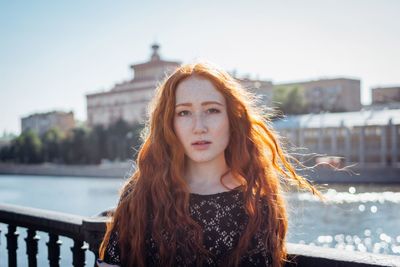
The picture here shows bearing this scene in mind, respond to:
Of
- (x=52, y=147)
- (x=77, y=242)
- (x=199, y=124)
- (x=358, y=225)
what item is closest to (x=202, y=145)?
(x=199, y=124)

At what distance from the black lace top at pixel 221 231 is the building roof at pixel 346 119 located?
1430 inches

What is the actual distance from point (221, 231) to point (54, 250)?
131 centimetres

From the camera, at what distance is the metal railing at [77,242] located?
1.71 m

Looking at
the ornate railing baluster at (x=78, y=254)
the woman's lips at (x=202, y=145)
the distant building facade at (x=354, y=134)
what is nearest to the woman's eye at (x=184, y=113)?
the woman's lips at (x=202, y=145)

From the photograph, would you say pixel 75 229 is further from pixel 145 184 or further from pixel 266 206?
pixel 266 206

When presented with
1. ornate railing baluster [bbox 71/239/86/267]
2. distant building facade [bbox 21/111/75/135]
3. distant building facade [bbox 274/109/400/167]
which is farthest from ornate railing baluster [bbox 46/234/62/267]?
distant building facade [bbox 21/111/75/135]

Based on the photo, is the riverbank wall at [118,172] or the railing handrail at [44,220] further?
the riverbank wall at [118,172]

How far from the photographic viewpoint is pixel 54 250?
2.75 meters

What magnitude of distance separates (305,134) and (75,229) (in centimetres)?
3927

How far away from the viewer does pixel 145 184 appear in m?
1.92

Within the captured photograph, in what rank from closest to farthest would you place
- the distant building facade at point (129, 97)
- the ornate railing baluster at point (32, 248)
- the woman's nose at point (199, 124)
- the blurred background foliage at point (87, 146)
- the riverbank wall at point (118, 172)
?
the woman's nose at point (199, 124)
the ornate railing baluster at point (32, 248)
the riverbank wall at point (118, 172)
the blurred background foliage at point (87, 146)
the distant building facade at point (129, 97)

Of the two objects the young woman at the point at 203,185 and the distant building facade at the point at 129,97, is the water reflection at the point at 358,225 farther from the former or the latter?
the distant building facade at the point at 129,97

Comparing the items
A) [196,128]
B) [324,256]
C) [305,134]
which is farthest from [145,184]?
[305,134]

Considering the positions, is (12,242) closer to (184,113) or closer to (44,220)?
(44,220)
